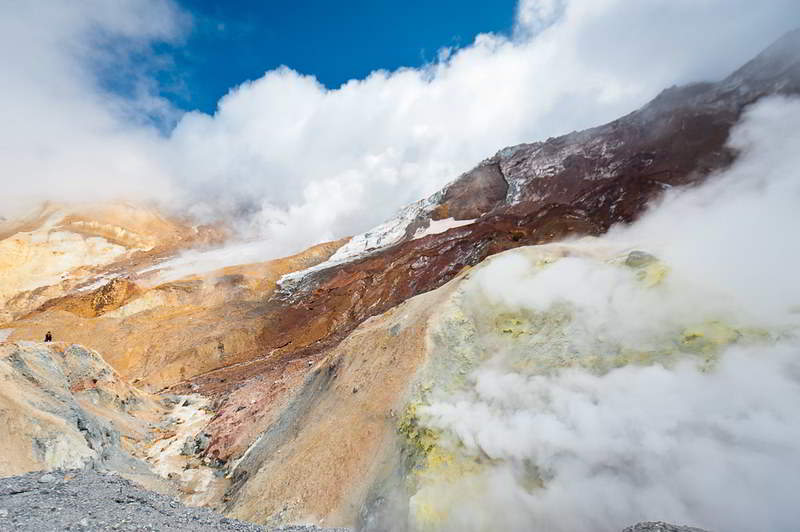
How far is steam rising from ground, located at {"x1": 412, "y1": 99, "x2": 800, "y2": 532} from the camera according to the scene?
7.09 meters

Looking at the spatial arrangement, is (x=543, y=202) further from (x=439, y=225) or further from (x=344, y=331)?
(x=344, y=331)

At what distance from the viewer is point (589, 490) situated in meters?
8.09

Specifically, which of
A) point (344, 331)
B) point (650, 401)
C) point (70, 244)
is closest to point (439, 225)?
point (344, 331)

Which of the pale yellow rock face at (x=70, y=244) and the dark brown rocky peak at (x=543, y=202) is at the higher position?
the pale yellow rock face at (x=70, y=244)

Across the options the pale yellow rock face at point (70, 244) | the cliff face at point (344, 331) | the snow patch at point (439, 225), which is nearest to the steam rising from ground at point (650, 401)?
the cliff face at point (344, 331)

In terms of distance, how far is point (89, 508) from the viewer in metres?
7.04

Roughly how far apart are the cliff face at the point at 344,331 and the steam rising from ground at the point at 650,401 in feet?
0.50

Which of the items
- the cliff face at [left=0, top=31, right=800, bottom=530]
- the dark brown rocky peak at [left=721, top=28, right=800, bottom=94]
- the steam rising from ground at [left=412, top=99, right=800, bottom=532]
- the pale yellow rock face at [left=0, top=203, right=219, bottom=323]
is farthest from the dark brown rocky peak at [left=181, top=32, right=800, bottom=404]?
the pale yellow rock face at [left=0, top=203, right=219, bottom=323]

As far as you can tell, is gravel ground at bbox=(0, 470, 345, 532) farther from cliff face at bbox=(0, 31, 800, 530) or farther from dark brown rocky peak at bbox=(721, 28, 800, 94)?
dark brown rocky peak at bbox=(721, 28, 800, 94)

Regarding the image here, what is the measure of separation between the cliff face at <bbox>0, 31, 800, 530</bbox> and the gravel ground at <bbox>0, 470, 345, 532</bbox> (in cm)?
390

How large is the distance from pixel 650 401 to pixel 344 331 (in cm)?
4429

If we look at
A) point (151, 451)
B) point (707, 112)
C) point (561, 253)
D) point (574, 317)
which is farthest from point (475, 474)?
point (707, 112)

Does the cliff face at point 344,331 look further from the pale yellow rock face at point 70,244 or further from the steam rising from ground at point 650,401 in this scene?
the pale yellow rock face at point 70,244

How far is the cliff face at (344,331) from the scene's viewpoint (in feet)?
37.0
